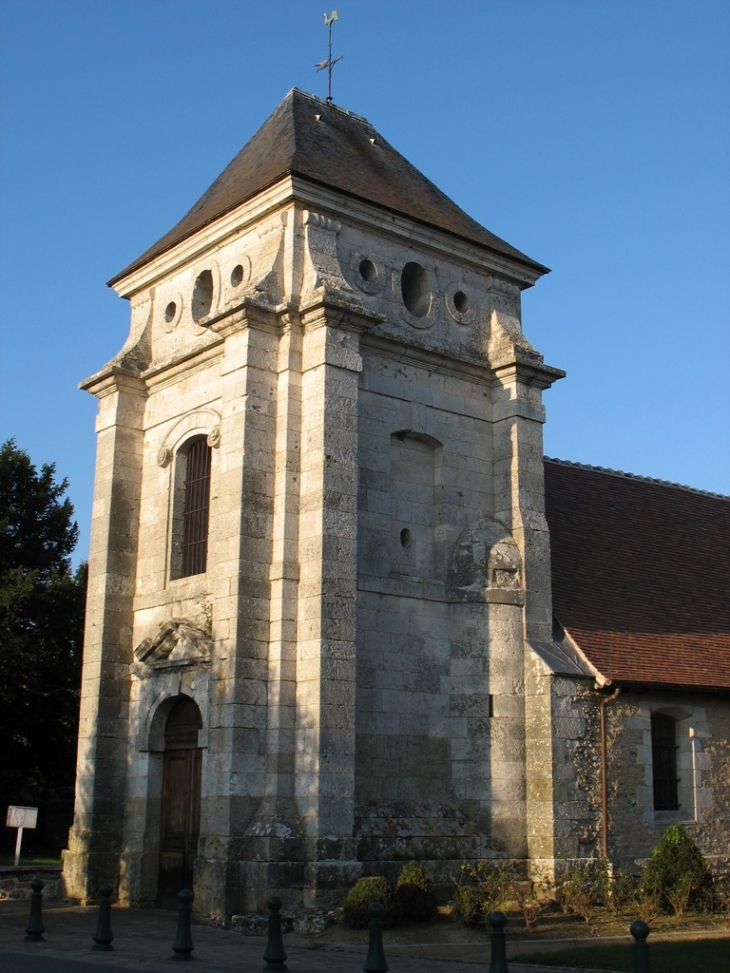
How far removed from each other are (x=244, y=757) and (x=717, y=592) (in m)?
10.8

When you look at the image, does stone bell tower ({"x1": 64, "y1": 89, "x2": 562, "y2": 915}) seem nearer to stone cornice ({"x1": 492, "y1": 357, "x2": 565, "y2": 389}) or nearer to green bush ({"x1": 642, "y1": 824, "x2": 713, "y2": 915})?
stone cornice ({"x1": 492, "y1": 357, "x2": 565, "y2": 389})

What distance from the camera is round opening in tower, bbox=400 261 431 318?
18.1 metres

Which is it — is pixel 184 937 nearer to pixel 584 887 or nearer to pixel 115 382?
pixel 584 887

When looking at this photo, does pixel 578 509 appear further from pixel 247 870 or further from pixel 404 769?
pixel 247 870

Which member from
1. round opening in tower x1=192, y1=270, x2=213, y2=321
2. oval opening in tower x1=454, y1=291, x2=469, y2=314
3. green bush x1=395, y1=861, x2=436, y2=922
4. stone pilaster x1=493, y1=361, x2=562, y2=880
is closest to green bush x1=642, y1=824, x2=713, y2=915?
stone pilaster x1=493, y1=361, x2=562, y2=880

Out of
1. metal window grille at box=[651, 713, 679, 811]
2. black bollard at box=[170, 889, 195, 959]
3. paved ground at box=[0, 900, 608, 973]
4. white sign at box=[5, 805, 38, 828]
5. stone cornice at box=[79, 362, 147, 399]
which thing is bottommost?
paved ground at box=[0, 900, 608, 973]

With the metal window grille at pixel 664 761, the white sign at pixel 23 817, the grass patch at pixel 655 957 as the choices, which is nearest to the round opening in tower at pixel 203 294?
the white sign at pixel 23 817

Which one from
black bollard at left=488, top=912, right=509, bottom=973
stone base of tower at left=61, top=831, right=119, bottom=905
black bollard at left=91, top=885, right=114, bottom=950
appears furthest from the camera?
stone base of tower at left=61, top=831, right=119, bottom=905

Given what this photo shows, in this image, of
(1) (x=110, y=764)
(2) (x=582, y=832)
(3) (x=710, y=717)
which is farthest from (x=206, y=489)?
(3) (x=710, y=717)

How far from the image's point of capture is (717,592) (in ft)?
71.5

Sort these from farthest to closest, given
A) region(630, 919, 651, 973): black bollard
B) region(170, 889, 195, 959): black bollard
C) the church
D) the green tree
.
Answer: the green tree → the church → region(170, 889, 195, 959): black bollard → region(630, 919, 651, 973): black bollard

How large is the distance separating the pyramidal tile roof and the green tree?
402 inches

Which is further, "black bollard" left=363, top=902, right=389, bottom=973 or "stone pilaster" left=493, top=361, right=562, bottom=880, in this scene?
"stone pilaster" left=493, top=361, right=562, bottom=880

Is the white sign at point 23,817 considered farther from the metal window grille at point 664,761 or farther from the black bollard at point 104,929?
the metal window grille at point 664,761
